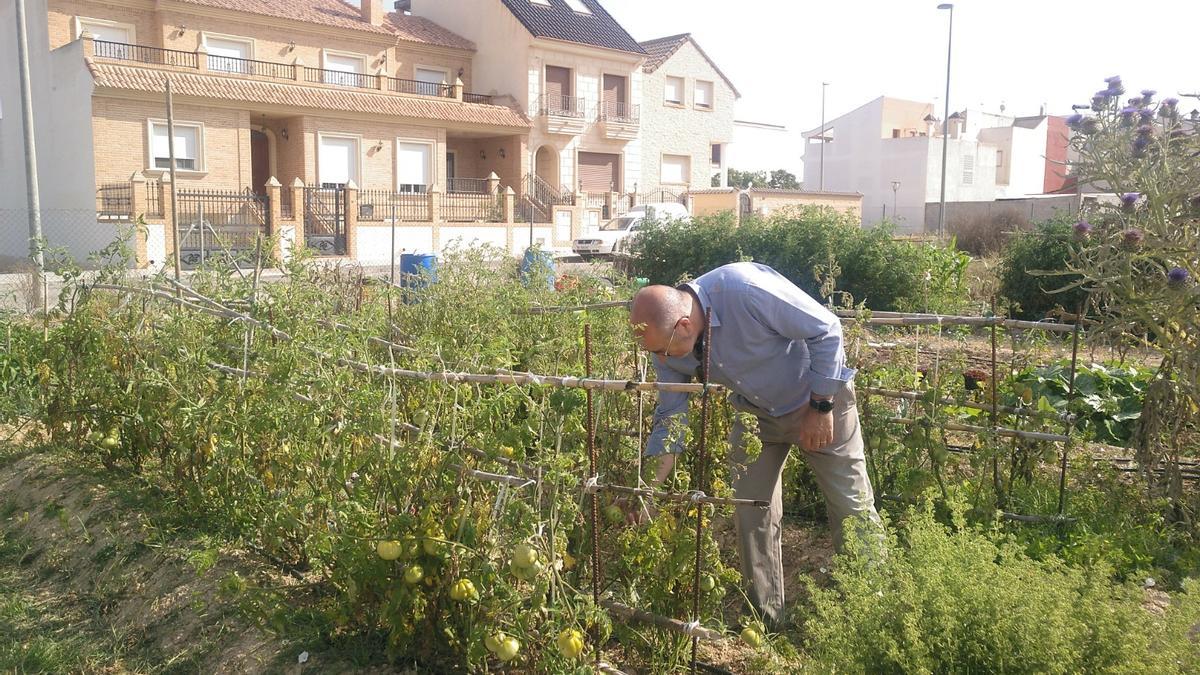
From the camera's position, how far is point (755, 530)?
12.1 ft

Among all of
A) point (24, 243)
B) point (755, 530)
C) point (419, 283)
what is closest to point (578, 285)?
point (419, 283)

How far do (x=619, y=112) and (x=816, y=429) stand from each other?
3499 cm

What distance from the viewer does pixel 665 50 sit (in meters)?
41.3

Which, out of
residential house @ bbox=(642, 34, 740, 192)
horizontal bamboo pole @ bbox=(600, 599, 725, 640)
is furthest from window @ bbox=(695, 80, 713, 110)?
horizontal bamboo pole @ bbox=(600, 599, 725, 640)

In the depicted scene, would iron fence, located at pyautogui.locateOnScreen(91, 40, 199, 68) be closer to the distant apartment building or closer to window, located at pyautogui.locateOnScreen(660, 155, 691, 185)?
window, located at pyautogui.locateOnScreen(660, 155, 691, 185)

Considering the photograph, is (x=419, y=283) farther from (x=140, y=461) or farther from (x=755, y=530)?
(x=755, y=530)

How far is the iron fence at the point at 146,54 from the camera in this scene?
86.8 ft

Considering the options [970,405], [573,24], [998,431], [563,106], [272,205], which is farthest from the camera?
[573,24]

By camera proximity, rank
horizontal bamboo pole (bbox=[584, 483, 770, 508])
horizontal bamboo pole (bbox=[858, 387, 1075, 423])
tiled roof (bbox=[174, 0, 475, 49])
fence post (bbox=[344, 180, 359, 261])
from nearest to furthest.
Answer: horizontal bamboo pole (bbox=[584, 483, 770, 508]) < horizontal bamboo pole (bbox=[858, 387, 1075, 423]) < fence post (bbox=[344, 180, 359, 261]) < tiled roof (bbox=[174, 0, 475, 49])

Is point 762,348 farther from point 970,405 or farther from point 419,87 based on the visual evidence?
point 419,87

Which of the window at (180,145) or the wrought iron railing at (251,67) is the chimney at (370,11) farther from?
the window at (180,145)

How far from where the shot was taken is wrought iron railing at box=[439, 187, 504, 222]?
96.9 ft

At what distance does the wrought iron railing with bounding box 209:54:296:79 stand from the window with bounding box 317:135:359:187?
2.26 m

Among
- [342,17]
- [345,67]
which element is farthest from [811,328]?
[342,17]
